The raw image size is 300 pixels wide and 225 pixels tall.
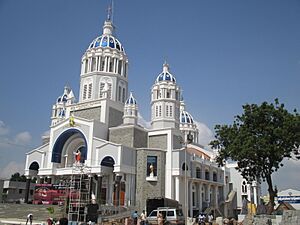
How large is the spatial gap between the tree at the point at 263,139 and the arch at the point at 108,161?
1388 centimetres

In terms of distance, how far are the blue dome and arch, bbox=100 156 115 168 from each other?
1602cm

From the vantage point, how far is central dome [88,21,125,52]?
46.2 m

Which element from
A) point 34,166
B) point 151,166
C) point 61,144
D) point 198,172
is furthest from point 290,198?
point 34,166

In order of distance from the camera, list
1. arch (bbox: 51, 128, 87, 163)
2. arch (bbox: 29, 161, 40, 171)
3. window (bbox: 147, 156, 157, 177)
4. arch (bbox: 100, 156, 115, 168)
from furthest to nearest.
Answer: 1. arch (bbox: 29, 161, 40, 171)
2. arch (bbox: 51, 128, 87, 163)
3. window (bbox: 147, 156, 157, 177)
4. arch (bbox: 100, 156, 115, 168)

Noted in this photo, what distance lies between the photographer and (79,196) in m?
30.0

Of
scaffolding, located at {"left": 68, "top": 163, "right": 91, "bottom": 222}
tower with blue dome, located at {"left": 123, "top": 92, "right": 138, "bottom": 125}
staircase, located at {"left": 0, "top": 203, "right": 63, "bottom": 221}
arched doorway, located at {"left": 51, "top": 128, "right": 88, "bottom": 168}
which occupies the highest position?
tower with blue dome, located at {"left": 123, "top": 92, "right": 138, "bottom": 125}

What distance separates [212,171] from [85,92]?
831 inches

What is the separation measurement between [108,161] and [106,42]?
17.1 metres

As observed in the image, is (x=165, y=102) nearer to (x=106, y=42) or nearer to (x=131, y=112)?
(x=131, y=112)

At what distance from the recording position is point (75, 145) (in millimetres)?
42875

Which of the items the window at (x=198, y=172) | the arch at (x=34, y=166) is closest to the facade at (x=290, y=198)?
the window at (x=198, y=172)

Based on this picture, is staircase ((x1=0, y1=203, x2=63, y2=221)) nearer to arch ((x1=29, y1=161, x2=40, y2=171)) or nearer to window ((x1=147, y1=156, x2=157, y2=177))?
arch ((x1=29, y1=161, x2=40, y2=171))

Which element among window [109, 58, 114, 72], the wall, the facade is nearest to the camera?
the wall

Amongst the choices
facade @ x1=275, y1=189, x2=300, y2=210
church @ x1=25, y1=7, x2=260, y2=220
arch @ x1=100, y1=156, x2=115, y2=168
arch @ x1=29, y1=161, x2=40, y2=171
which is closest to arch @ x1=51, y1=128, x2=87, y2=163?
church @ x1=25, y1=7, x2=260, y2=220
